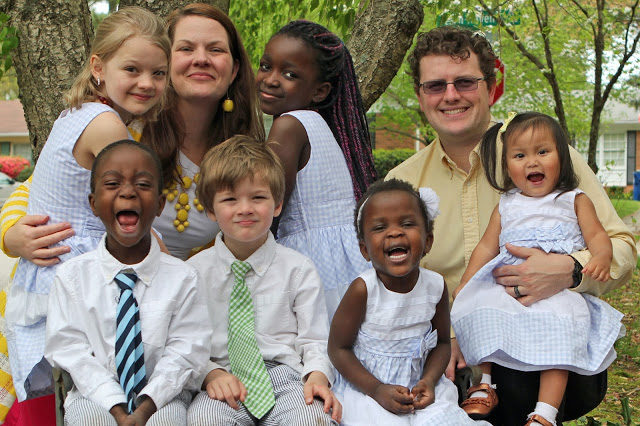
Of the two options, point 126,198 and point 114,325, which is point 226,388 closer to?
point 114,325

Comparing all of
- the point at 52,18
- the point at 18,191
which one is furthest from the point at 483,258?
the point at 52,18

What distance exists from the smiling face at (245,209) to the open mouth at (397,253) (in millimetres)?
543

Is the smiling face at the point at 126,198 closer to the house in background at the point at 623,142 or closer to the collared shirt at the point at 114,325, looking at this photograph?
the collared shirt at the point at 114,325

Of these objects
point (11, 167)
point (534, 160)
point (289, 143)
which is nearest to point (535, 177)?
point (534, 160)

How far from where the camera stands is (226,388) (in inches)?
113

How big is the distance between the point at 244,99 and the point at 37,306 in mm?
1502

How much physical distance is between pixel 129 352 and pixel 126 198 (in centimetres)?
59

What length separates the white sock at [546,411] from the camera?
3031 millimetres

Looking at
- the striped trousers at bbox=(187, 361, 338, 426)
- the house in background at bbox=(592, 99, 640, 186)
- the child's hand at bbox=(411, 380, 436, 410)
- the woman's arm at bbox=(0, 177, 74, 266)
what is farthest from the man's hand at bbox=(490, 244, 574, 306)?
the house in background at bbox=(592, 99, 640, 186)

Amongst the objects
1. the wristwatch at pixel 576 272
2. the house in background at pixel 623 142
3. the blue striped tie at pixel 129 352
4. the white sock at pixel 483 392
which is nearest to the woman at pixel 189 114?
the blue striped tie at pixel 129 352

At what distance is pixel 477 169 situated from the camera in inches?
152

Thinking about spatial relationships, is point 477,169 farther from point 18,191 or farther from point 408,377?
point 18,191

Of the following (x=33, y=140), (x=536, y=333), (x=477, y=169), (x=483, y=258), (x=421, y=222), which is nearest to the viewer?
(x=421, y=222)

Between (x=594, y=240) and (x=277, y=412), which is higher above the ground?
(x=594, y=240)
